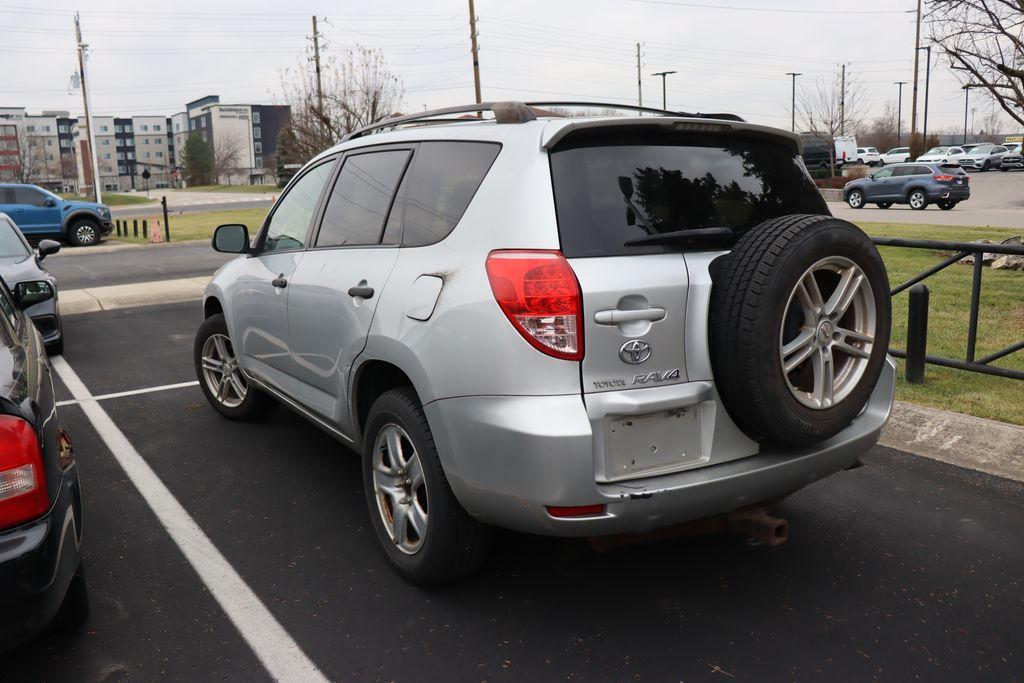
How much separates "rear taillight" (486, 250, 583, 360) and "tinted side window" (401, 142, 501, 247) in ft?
1.64

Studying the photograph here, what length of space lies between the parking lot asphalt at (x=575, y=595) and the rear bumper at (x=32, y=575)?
47cm

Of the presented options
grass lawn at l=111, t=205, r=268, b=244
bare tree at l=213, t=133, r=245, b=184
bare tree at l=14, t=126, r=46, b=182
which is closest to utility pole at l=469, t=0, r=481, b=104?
grass lawn at l=111, t=205, r=268, b=244

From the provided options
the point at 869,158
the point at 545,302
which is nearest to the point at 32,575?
the point at 545,302

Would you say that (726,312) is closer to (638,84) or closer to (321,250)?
(321,250)

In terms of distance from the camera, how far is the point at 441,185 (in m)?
3.55

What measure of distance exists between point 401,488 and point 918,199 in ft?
94.6

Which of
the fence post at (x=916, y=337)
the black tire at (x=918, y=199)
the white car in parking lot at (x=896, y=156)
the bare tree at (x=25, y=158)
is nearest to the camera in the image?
the fence post at (x=916, y=337)

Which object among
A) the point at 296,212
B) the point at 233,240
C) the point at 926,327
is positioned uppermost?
the point at 296,212

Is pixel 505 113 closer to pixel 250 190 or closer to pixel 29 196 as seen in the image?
pixel 29 196

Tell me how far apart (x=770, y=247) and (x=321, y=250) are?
7.41 feet

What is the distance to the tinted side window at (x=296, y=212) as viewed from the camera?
182 inches

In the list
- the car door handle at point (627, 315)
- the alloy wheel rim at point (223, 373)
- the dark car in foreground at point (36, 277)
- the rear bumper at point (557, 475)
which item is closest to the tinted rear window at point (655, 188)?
the car door handle at point (627, 315)

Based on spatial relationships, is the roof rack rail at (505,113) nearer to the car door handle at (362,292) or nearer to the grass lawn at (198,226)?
the car door handle at (362,292)

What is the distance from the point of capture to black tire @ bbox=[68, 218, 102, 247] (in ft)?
84.6
